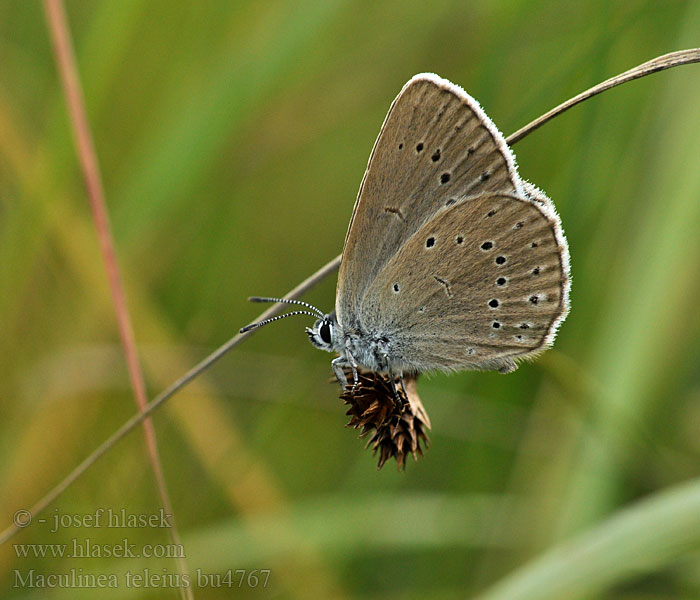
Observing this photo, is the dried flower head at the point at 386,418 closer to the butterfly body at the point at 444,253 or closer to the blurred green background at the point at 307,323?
the butterfly body at the point at 444,253

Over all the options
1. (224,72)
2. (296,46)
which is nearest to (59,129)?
(224,72)

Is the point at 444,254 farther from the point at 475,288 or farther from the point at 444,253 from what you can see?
the point at 475,288

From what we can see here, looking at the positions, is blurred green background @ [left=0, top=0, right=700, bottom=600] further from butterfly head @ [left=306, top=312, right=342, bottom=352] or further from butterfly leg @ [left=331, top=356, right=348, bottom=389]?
butterfly leg @ [left=331, top=356, right=348, bottom=389]

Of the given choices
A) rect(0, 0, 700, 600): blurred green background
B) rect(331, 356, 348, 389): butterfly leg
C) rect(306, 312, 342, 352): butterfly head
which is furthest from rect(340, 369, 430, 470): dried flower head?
rect(0, 0, 700, 600): blurred green background

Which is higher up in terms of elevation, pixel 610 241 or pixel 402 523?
pixel 610 241

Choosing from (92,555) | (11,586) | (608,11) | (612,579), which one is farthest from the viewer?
(11,586)

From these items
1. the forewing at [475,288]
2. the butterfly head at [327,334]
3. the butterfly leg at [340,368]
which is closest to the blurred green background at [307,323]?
the forewing at [475,288]

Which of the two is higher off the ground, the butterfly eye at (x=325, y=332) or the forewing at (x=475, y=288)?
the butterfly eye at (x=325, y=332)

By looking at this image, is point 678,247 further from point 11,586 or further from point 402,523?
point 11,586
